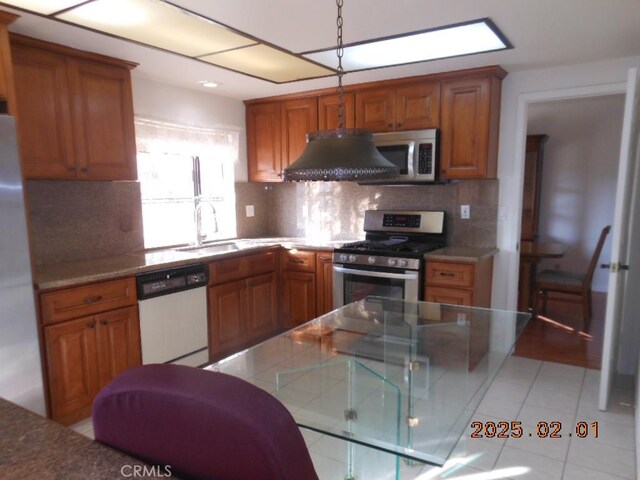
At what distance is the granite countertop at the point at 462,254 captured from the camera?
3.17 meters

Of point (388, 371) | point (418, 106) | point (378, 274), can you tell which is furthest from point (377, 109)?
point (388, 371)

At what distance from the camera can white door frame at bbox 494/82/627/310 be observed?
3166 mm

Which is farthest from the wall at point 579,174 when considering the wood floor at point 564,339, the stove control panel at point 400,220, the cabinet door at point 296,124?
the cabinet door at point 296,124

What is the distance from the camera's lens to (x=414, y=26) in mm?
2373

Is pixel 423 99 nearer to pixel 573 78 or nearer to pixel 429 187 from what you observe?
pixel 429 187

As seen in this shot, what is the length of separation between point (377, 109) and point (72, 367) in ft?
9.45

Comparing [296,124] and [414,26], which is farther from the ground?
[414,26]

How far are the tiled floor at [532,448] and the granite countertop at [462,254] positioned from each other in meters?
0.91

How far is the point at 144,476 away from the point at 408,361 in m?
1.60

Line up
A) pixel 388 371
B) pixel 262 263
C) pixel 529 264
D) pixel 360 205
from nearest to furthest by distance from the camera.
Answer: pixel 388 371 < pixel 262 263 < pixel 360 205 < pixel 529 264

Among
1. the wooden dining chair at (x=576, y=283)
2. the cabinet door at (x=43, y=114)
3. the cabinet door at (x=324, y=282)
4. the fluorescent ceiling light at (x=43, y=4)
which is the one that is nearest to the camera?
the fluorescent ceiling light at (x=43, y=4)

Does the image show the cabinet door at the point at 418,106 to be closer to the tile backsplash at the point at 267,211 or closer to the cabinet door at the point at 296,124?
the tile backsplash at the point at 267,211

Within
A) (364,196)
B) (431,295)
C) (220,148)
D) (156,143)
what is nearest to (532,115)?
(364,196)

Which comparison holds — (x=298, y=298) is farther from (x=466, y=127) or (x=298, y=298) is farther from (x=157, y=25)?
(x=157, y=25)
